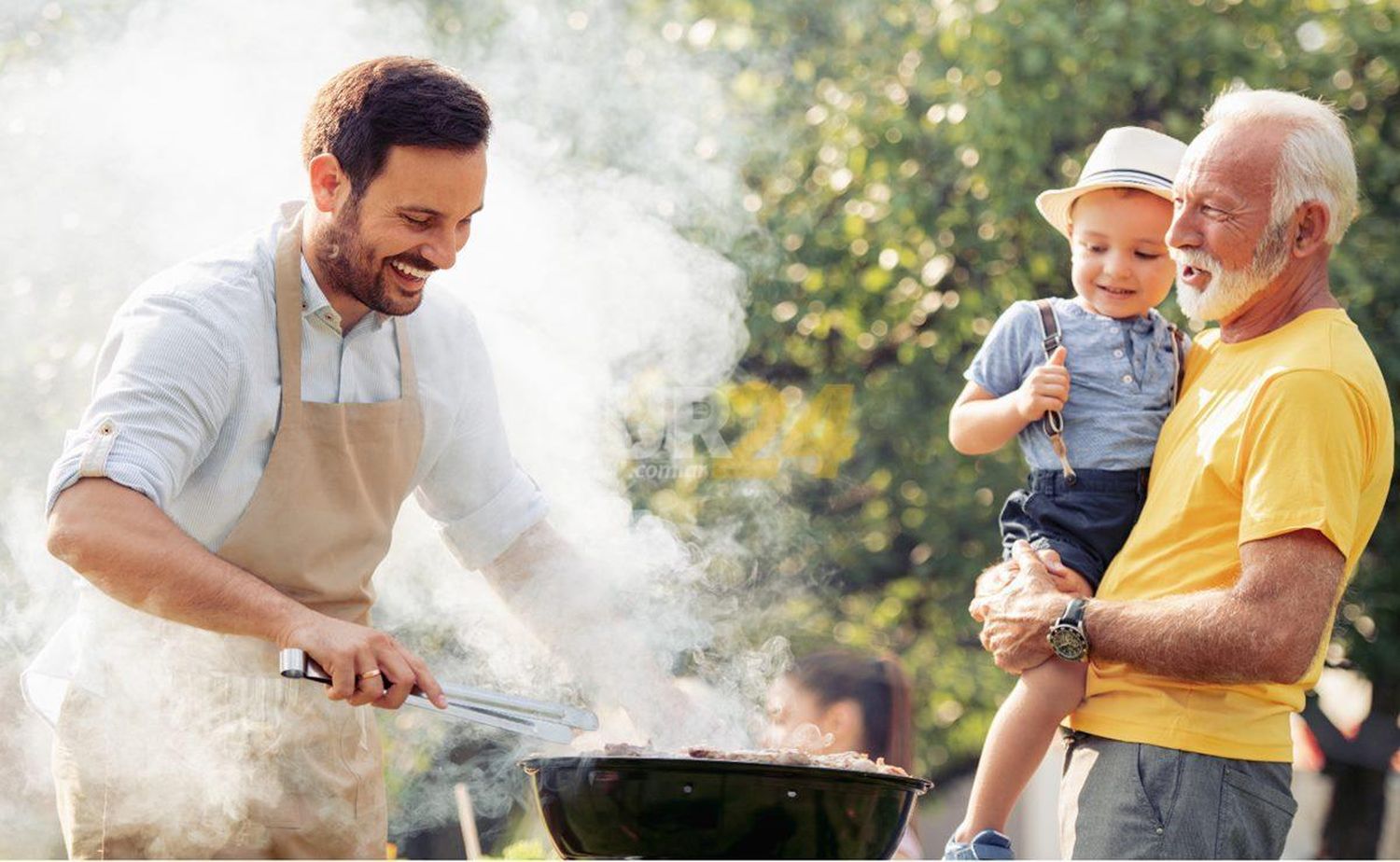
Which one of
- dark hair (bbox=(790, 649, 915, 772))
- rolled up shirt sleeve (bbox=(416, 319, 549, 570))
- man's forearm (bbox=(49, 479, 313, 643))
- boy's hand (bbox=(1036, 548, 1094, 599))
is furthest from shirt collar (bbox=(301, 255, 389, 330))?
dark hair (bbox=(790, 649, 915, 772))

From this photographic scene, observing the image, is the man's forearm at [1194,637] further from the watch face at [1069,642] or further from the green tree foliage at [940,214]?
the green tree foliage at [940,214]

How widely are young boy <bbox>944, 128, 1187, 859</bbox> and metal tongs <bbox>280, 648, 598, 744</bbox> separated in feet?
2.30

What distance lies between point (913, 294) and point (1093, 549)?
150 inches

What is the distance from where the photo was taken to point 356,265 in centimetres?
265

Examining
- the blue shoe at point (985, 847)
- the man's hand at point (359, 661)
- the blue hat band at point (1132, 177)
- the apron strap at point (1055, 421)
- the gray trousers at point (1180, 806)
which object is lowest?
the blue shoe at point (985, 847)

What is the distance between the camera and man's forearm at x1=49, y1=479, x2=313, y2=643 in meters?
2.28

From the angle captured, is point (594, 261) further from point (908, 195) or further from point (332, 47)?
point (908, 195)

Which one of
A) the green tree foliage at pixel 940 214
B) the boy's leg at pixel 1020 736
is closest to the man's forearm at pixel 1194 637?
the boy's leg at pixel 1020 736

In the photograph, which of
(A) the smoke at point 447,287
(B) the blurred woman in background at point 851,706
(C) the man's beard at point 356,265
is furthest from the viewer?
(B) the blurred woman in background at point 851,706

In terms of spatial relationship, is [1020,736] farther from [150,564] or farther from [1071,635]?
[150,564]

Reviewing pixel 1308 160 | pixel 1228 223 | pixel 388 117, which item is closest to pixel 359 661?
pixel 388 117

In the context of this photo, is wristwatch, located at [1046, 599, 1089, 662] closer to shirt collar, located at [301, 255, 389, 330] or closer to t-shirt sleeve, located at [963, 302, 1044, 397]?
t-shirt sleeve, located at [963, 302, 1044, 397]

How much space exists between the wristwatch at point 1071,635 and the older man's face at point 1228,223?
1.78 feet

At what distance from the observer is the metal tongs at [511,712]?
7.93 feet
